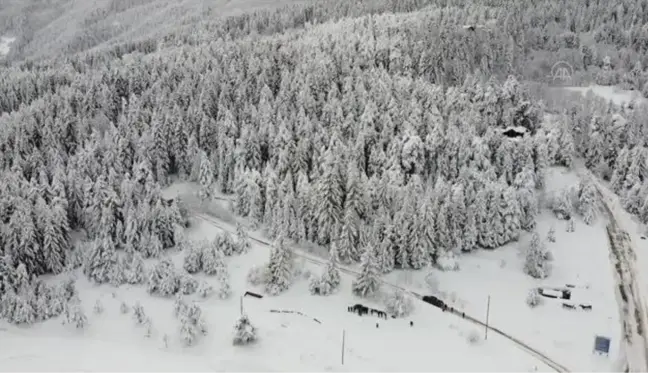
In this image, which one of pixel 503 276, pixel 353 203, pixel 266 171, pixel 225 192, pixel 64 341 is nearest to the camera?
pixel 64 341

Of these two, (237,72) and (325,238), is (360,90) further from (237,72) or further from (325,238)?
(325,238)

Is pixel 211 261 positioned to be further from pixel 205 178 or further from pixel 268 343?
pixel 205 178

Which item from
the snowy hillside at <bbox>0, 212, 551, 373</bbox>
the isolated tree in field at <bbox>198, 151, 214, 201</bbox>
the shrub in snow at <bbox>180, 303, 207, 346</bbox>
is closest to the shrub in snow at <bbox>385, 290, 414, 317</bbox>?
the snowy hillside at <bbox>0, 212, 551, 373</bbox>

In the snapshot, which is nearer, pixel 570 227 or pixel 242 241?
pixel 242 241

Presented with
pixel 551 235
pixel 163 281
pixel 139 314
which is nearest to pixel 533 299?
pixel 551 235

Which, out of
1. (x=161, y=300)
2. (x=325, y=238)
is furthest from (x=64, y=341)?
(x=325, y=238)

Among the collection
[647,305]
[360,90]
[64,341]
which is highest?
[360,90]

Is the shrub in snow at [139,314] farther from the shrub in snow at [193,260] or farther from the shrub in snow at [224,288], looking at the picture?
the shrub in snow at [193,260]
